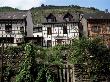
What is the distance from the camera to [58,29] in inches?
1849

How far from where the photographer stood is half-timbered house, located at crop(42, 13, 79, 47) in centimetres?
4646

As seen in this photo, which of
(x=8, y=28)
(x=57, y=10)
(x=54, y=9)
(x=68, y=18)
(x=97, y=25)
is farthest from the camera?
(x=54, y=9)

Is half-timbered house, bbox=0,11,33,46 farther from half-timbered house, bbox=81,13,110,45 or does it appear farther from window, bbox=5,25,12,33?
half-timbered house, bbox=81,13,110,45

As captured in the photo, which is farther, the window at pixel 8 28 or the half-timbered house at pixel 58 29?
the half-timbered house at pixel 58 29

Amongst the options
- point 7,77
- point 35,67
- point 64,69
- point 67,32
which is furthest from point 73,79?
point 67,32

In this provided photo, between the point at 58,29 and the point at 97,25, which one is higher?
the point at 97,25

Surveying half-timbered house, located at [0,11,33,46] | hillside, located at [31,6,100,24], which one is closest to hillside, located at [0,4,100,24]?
hillside, located at [31,6,100,24]

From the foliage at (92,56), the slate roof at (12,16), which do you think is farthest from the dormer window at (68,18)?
the foliage at (92,56)

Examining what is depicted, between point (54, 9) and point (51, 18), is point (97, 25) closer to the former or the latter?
point (51, 18)

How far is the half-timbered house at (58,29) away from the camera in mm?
46459

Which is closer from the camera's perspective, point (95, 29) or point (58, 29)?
point (95, 29)

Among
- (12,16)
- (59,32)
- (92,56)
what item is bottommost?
(92,56)

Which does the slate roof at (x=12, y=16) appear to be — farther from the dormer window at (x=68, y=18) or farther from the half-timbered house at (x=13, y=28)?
the dormer window at (x=68, y=18)

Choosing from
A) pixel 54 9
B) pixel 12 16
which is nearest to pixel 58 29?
pixel 12 16
